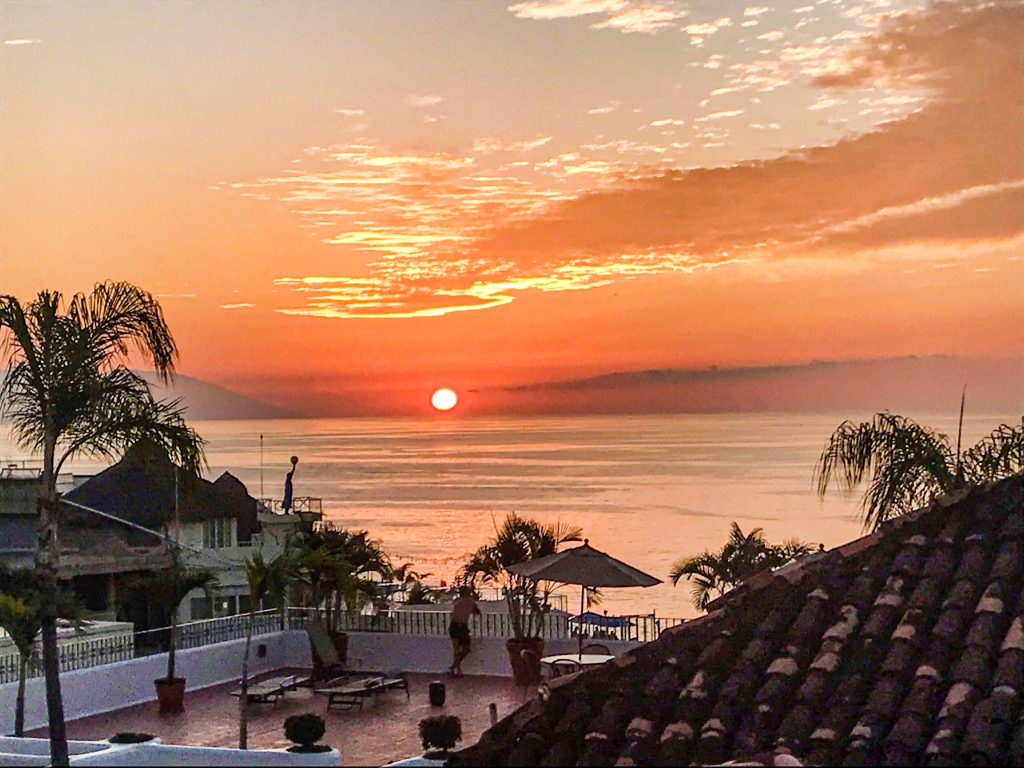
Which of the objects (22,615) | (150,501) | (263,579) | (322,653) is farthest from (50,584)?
(150,501)

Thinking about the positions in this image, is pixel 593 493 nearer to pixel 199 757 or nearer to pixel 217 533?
pixel 217 533

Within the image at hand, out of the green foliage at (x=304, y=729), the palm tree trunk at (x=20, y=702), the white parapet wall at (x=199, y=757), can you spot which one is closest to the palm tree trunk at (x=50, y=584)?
the white parapet wall at (x=199, y=757)

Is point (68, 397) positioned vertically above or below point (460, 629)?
above

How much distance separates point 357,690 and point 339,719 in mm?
502

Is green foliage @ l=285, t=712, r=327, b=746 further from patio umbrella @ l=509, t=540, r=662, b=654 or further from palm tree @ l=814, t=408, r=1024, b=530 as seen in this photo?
palm tree @ l=814, t=408, r=1024, b=530

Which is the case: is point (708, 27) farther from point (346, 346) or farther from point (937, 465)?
point (346, 346)

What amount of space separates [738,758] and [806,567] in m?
1.75

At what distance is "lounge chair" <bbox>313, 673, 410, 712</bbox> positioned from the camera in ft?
50.6

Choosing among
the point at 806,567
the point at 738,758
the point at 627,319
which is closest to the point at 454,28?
the point at 806,567

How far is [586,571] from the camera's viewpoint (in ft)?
51.6

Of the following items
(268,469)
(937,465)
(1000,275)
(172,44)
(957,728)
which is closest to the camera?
(957,728)

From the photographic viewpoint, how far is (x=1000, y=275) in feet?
110

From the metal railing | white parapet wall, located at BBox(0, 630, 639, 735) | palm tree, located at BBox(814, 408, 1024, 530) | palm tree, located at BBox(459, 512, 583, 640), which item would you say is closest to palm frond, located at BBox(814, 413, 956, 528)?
palm tree, located at BBox(814, 408, 1024, 530)

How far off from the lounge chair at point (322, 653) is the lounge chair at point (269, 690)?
0.56 metres
